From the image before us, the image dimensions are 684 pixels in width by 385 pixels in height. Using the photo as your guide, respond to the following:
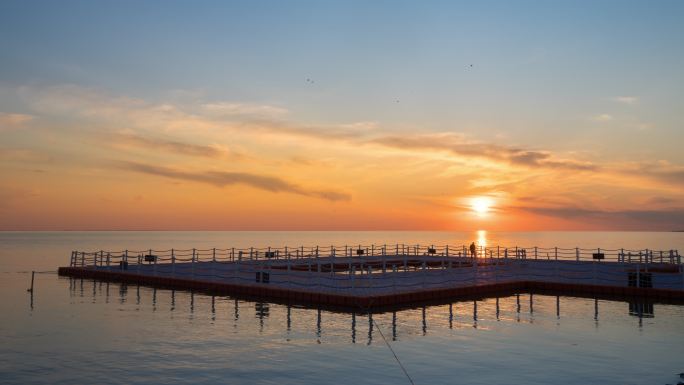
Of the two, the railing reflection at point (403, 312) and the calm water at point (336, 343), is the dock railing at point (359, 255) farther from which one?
the calm water at point (336, 343)

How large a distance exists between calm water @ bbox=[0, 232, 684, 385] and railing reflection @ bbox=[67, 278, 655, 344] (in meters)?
0.08

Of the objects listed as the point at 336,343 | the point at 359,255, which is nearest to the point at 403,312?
the point at 336,343

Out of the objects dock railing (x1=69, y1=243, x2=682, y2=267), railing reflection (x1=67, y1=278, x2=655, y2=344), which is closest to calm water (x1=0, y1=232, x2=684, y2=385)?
railing reflection (x1=67, y1=278, x2=655, y2=344)

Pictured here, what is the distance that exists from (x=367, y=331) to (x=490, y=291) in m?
14.2

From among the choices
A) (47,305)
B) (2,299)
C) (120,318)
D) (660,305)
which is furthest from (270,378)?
(2,299)

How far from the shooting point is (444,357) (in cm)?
1858

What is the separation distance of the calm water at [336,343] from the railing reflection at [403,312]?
3.1 inches

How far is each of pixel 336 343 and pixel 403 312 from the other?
24.1 feet

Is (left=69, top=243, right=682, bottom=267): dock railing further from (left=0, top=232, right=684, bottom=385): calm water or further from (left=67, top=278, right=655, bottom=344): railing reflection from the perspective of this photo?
(left=0, top=232, right=684, bottom=385): calm water

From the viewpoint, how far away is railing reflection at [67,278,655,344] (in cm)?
2402

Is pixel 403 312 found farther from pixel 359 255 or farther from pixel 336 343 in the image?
pixel 359 255

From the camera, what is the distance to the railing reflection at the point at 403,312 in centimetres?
2402

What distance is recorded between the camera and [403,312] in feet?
89.6

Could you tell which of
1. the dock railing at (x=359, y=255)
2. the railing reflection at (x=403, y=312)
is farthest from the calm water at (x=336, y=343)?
the dock railing at (x=359, y=255)
